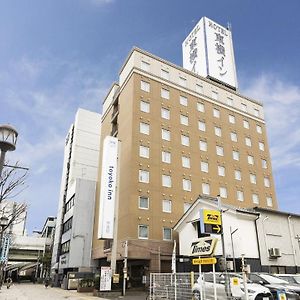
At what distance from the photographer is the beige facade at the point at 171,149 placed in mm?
35344

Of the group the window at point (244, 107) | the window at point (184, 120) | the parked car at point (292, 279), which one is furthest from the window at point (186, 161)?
the parked car at point (292, 279)

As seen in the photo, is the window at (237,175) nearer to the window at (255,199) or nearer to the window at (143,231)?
the window at (255,199)

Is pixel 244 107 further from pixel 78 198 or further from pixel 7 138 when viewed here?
pixel 7 138

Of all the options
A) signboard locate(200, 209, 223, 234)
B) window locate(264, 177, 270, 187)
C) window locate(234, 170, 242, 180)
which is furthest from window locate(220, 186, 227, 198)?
signboard locate(200, 209, 223, 234)

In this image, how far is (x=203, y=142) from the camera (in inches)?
1711

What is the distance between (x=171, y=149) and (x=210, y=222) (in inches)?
947

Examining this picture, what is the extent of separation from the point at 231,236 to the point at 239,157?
21.4 meters

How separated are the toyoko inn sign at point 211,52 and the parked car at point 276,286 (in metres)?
38.8

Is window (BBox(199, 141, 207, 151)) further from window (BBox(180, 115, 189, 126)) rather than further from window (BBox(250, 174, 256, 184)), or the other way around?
window (BBox(250, 174, 256, 184))

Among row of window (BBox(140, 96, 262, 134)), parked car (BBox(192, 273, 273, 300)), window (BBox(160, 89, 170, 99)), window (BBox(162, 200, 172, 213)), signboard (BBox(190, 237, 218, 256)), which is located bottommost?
parked car (BBox(192, 273, 273, 300))

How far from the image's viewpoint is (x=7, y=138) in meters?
8.20

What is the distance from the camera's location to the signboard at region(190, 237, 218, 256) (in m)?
14.2

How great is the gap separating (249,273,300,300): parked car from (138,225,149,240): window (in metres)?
17.4

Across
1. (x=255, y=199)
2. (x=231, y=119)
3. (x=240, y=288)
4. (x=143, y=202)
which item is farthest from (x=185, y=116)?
(x=240, y=288)
